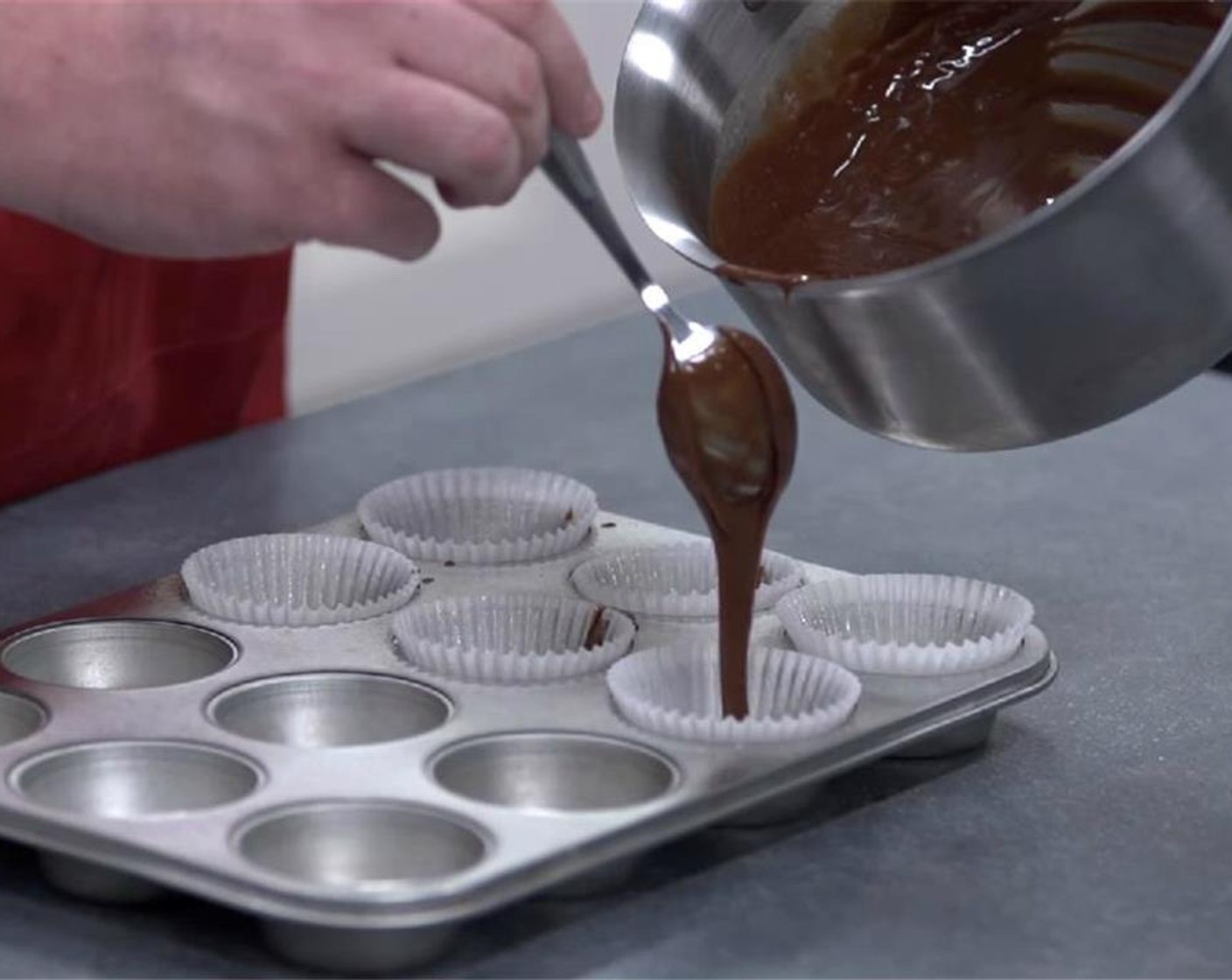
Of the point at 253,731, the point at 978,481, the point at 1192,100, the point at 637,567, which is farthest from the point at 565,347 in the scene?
the point at 1192,100

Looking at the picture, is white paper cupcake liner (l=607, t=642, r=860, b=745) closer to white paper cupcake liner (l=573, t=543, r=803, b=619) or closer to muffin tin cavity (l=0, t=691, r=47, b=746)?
white paper cupcake liner (l=573, t=543, r=803, b=619)

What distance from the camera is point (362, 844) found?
49.4 inches

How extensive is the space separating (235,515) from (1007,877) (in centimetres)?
72

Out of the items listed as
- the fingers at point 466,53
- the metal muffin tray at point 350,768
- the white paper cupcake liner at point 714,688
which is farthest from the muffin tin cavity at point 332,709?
the fingers at point 466,53

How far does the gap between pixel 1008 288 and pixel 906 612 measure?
29 centimetres

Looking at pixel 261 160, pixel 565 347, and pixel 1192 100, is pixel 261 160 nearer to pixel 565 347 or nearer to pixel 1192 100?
pixel 1192 100

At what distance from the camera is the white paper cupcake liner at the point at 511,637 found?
1400 mm

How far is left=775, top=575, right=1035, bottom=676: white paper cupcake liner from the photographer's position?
57.8 inches

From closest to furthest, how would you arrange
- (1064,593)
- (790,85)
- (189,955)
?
(189,955) < (790,85) < (1064,593)

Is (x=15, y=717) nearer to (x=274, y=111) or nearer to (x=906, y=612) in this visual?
(x=274, y=111)

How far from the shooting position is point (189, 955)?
1196 mm

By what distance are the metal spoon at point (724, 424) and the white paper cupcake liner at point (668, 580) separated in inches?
4.4

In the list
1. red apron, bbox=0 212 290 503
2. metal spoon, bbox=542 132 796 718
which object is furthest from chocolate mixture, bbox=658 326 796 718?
red apron, bbox=0 212 290 503

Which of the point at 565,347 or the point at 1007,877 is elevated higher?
the point at 565,347
